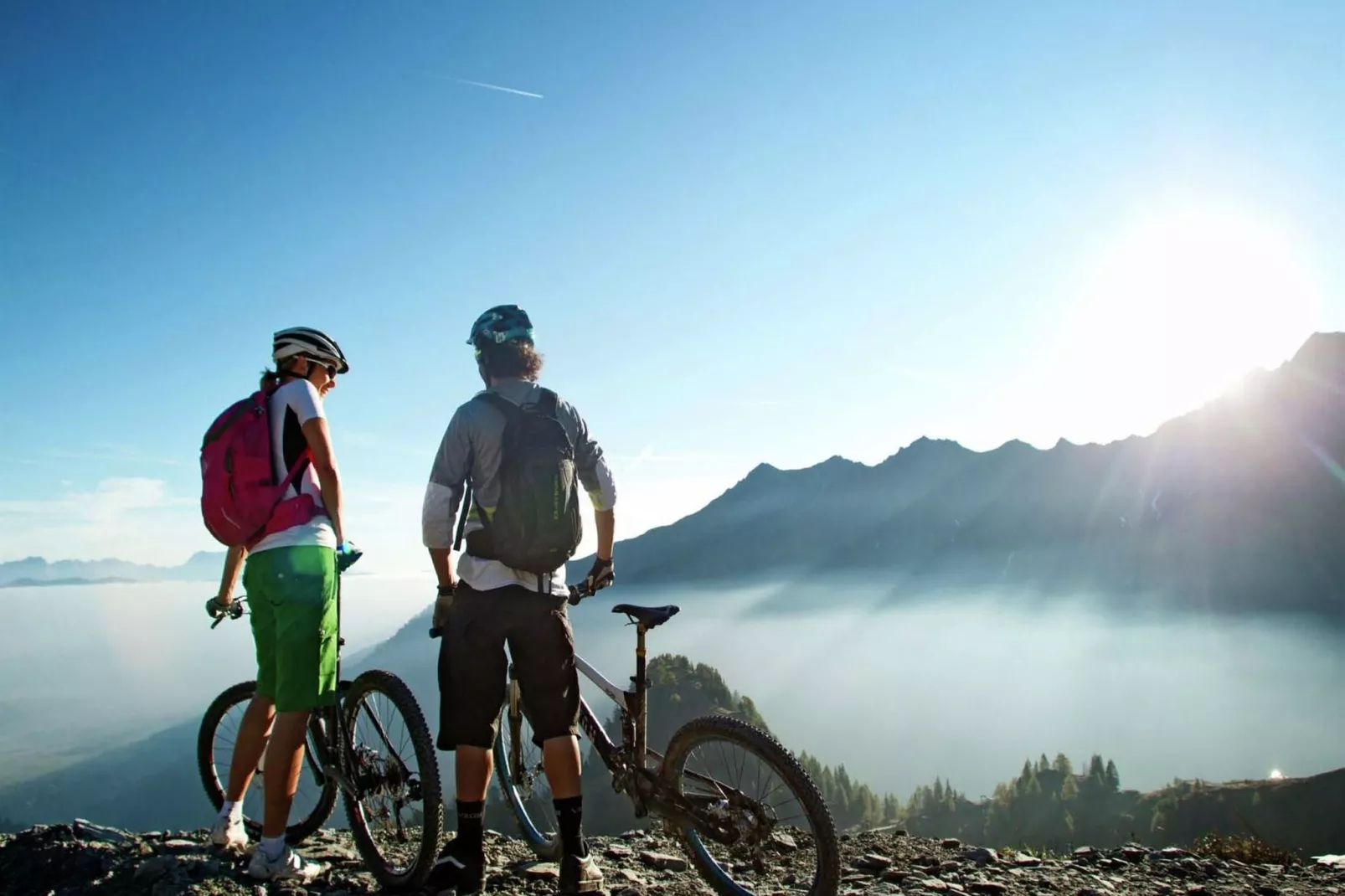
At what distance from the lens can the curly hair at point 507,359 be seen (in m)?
4.43

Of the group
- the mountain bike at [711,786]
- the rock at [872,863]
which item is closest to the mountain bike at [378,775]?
the mountain bike at [711,786]

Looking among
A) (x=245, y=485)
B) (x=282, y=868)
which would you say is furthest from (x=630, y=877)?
(x=245, y=485)

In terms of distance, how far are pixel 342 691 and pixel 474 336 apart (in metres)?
2.53

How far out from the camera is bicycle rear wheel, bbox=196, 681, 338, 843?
514 cm

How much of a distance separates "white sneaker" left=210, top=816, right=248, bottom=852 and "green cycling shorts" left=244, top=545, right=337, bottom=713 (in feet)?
3.21

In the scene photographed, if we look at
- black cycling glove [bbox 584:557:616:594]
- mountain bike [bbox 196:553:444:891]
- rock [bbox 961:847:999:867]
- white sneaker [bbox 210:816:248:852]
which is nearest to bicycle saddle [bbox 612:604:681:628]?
black cycling glove [bbox 584:557:616:594]

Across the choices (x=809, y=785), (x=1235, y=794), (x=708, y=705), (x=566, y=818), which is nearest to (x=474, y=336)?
(x=566, y=818)

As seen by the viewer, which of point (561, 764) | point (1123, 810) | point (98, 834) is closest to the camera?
point (561, 764)

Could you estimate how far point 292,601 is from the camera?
423 centimetres

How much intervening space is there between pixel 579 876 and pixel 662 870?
4.12ft

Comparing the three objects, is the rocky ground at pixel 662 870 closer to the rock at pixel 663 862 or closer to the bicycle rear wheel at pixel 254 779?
the rock at pixel 663 862

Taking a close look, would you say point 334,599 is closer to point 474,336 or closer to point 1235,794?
point 474,336

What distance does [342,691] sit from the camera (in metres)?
4.94

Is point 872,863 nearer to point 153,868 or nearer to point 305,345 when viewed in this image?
point 153,868
